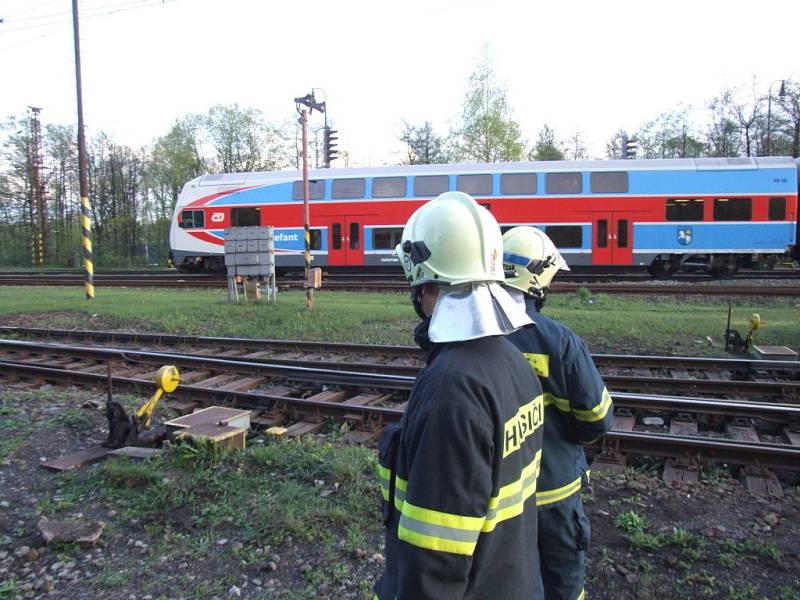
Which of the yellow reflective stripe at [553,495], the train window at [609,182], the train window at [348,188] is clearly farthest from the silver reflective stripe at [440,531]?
the train window at [348,188]

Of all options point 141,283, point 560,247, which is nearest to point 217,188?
point 141,283

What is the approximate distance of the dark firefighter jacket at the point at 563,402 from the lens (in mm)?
2344

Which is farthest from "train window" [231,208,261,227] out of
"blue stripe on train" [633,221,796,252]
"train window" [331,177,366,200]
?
"blue stripe on train" [633,221,796,252]

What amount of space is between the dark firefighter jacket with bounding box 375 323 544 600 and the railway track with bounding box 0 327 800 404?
621 centimetres

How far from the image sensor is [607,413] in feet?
7.91

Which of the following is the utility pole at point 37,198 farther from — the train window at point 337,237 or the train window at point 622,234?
the train window at point 622,234

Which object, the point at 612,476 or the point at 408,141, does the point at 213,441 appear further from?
the point at 408,141

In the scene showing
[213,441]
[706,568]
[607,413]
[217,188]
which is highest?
[217,188]

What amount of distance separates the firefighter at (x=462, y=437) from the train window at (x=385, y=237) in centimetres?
1934

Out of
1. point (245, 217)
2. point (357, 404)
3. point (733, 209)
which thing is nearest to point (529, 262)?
point (357, 404)

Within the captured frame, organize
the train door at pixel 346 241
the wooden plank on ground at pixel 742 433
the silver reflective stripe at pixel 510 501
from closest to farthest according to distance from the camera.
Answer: the silver reflective stripe at pixel 510 501 → the wooden plank on ground at pixel 742 433 → the train door at pixel 346 241

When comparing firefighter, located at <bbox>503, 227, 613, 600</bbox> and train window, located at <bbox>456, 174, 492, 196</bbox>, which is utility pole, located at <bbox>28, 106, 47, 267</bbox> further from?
firefighter, located at <bbox>503, 227, 613, 600</bbox>

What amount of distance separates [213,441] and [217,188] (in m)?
19.4

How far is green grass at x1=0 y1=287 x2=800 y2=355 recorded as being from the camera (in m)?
10.3
